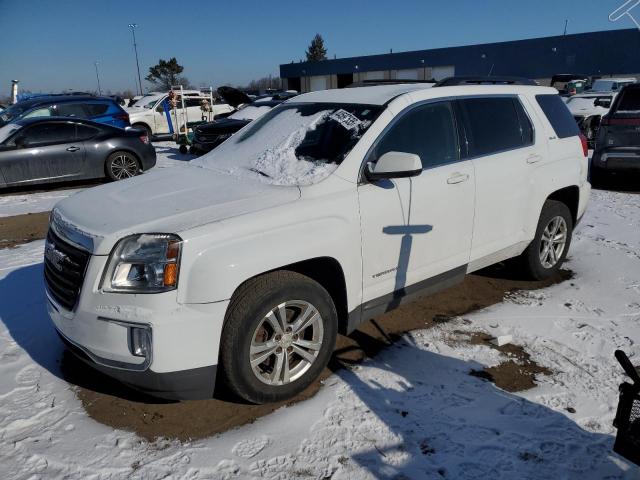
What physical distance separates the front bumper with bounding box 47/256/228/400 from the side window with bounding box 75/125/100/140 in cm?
848

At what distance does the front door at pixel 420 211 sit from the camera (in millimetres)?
3383

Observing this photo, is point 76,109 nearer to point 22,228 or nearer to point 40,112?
point 40,112

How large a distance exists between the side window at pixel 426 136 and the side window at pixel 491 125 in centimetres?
19

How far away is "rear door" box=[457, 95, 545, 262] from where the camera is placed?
4.04 meters

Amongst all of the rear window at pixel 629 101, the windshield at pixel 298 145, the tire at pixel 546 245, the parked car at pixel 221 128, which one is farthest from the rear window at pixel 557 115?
the parked car at pixel 221 128

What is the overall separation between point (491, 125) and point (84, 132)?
870 cm

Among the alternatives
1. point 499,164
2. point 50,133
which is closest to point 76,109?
point 50,133

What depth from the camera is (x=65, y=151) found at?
9992 millimetres

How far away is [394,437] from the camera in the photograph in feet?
9.24

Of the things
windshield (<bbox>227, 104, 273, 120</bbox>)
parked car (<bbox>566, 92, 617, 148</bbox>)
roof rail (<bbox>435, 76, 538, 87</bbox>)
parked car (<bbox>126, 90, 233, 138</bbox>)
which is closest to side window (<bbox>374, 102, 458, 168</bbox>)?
roof rail (<bbox>435, 76, 538, 87</bbox>)

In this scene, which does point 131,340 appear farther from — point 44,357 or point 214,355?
point 44,357

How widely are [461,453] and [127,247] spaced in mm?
2039

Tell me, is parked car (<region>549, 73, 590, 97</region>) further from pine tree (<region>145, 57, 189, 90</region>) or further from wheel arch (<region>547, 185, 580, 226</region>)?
pine tree (<region>145, 57, 189, 90</region>)

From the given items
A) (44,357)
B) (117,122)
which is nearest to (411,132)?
(44,357)
